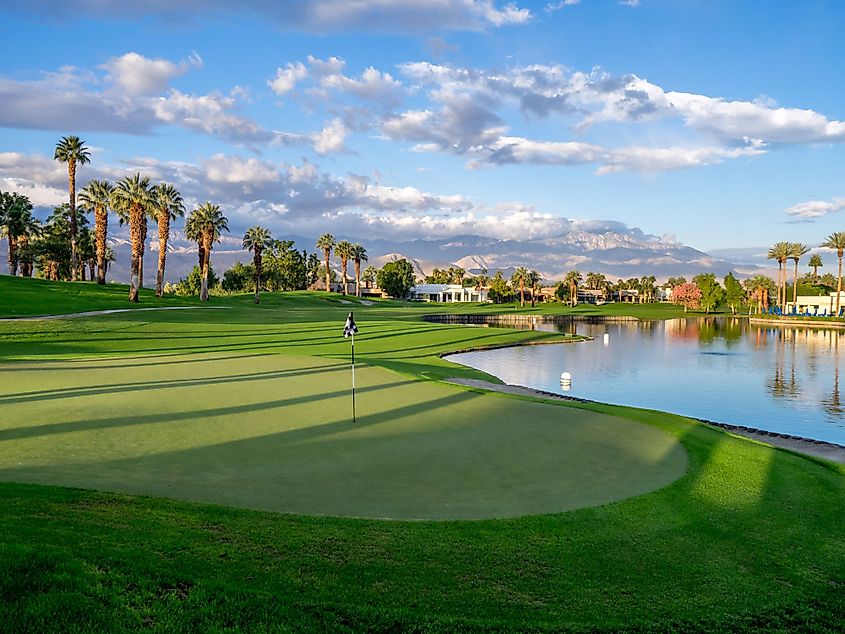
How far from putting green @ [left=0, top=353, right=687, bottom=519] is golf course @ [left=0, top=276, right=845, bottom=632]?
0.07m

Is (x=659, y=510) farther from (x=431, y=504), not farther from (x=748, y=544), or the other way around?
(x=431, y=504)

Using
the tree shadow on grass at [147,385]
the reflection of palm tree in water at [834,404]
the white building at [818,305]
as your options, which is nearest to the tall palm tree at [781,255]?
the white building at [818,305]

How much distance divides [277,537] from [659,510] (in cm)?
604

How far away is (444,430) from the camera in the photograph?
15734 millimetres

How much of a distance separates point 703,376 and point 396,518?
36044 millimetres

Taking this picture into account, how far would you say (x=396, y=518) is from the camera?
907cm

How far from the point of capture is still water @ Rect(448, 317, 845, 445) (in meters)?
27.8

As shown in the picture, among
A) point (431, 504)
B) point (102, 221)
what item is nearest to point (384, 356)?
point (431, 504)

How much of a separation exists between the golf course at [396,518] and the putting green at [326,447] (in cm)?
7

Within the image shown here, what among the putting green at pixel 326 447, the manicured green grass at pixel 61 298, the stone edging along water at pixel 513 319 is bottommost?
the stone edging along water at pixel 513 319

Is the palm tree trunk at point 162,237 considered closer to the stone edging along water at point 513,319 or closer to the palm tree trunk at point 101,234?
the palm tree trunk at point 101,234

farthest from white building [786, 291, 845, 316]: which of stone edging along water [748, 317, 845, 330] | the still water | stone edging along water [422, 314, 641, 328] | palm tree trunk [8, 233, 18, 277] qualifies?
palm tree trunk [8, 233, 18, 277]

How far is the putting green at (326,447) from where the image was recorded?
398 inches

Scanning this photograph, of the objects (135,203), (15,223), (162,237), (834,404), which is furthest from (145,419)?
(15,223)
